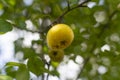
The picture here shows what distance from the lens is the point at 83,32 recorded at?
2723mm

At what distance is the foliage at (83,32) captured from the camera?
230cm

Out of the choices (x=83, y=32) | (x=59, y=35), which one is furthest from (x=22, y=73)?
(x=83, y=32)

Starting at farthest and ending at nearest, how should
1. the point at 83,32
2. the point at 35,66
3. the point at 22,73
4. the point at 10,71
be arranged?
the point at 83,32
the point at 10,71
the point at 35,66
the point at 22,73

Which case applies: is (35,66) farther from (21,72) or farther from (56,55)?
(56,55)

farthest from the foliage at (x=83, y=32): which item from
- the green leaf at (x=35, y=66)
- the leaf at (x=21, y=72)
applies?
the leaf at (x=21, y=72)

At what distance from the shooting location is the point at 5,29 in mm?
1848

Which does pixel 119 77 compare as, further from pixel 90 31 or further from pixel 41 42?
pixel 41 42

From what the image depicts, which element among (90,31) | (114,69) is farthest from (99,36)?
(114,69)

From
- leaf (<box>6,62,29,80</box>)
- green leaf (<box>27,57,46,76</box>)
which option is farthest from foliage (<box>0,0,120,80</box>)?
leaf (<box>6,62,29,80</box>)

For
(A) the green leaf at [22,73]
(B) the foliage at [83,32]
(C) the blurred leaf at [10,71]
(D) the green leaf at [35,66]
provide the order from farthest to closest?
(B) the foliage at [83,32] < (C) the blurred leaf at [10,71] < (D) the green leaf at [35,66] < (A) the green leaf at [22,73]

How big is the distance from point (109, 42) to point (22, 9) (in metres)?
1.01

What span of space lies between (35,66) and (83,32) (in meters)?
0.84

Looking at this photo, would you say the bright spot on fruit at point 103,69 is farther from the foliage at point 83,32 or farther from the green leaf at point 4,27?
the green leaf at point 4,27

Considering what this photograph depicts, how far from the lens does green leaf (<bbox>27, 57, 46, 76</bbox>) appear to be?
1.97m
